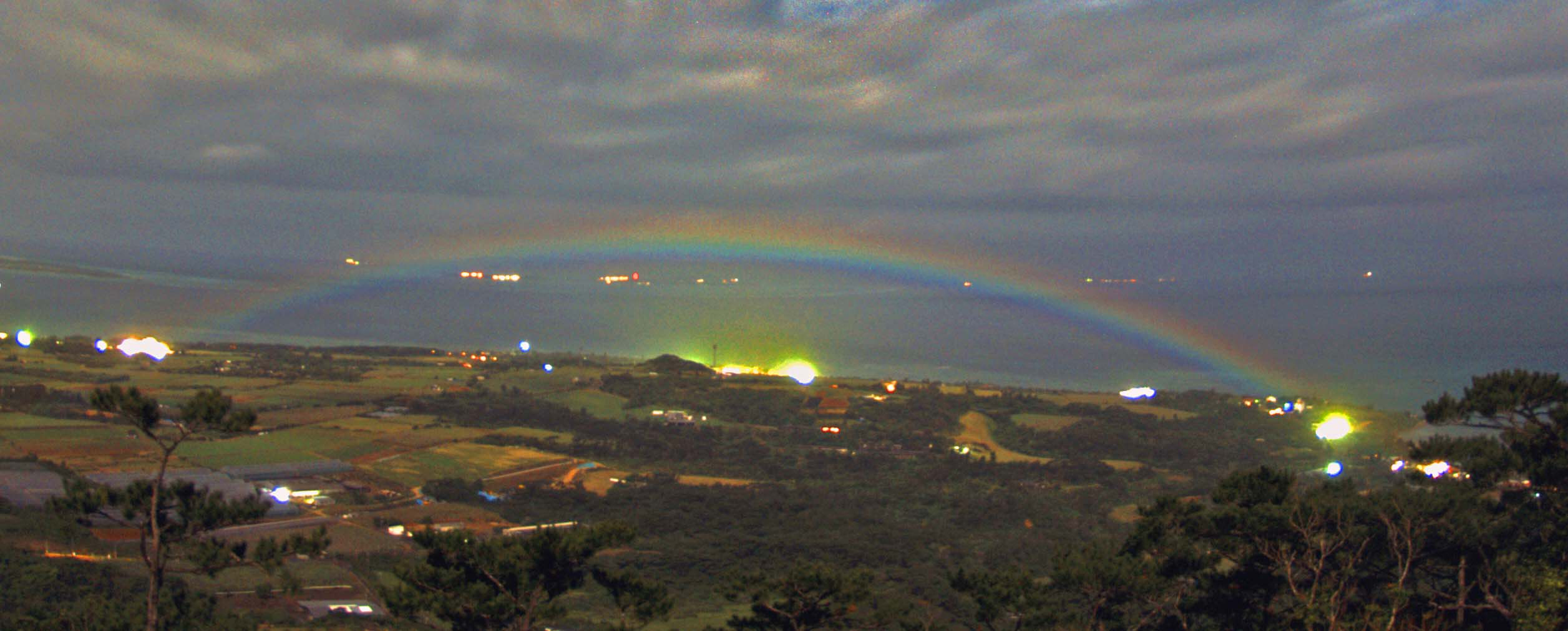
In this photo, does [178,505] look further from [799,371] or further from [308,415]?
[799,371]

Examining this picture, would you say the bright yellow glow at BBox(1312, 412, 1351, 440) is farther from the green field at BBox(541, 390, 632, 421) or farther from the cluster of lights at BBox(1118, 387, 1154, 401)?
the green field at BBox(541, 390, 632, 421)

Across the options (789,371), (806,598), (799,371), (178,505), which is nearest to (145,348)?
(789,371)

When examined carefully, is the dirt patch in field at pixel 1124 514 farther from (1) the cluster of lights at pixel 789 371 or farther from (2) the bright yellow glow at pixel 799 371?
(2) the bright yellow glow at pixel 799 371

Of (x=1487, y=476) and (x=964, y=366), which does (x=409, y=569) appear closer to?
(x=1487, y=476)

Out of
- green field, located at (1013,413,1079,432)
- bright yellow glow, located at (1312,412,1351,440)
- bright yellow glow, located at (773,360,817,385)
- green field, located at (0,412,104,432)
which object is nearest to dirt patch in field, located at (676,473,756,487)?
green field, located at (1013,413,1079,432)

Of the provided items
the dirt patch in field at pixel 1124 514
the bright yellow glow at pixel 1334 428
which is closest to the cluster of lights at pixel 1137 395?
the bright yellow glow at pixel 1334 428

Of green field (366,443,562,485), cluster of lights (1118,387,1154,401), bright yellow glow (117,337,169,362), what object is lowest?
green field (366,443,562,485)
